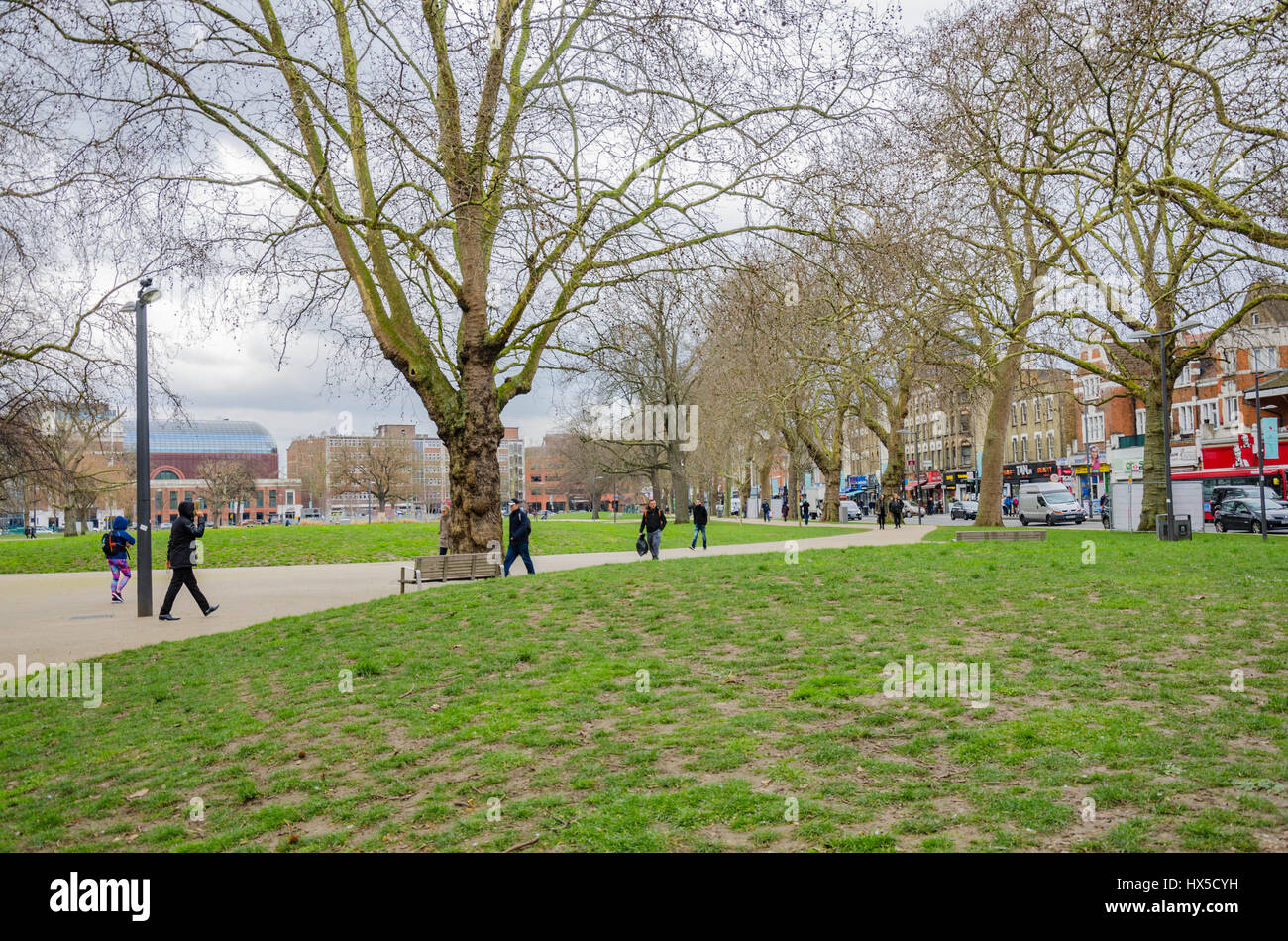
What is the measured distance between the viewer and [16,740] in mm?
8031

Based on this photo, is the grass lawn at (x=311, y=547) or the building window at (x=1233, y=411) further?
the building window at (x=1233, y=411)

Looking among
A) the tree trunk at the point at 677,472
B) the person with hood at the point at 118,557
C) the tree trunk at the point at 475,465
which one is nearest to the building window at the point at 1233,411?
the tree trunk at the point at 677,472

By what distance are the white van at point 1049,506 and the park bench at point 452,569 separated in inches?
1365

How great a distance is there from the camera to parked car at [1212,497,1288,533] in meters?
33.8

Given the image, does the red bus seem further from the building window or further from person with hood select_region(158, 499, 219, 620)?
person with hood select_region(158, 499, 219, 620)

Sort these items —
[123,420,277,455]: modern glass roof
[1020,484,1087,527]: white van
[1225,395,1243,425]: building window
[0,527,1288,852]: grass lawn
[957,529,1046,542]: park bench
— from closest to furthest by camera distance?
[0,527,1288,852]: grass lawn, [957,529,1046,542]: park bench, [1020,484,1087,527]: white van, [1225,395,1243,425]: building window, [123,420,277,455]: modern glass roof

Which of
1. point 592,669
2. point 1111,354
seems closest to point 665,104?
point 592,669

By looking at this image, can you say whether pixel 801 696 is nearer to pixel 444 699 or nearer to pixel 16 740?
pixel 444 699

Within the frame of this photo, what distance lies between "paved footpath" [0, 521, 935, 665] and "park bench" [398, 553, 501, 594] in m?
0.26

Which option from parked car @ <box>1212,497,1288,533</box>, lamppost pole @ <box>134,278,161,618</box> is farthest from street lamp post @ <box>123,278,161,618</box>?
parked car @ <box>1212,497,1288,533</box>

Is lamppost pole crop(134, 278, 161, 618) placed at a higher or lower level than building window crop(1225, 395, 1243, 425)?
lower

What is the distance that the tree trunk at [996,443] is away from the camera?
32.6 m

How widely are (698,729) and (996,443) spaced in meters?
30.8

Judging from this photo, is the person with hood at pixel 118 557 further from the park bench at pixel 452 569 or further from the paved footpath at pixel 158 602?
the park bench at pixel 452 569
